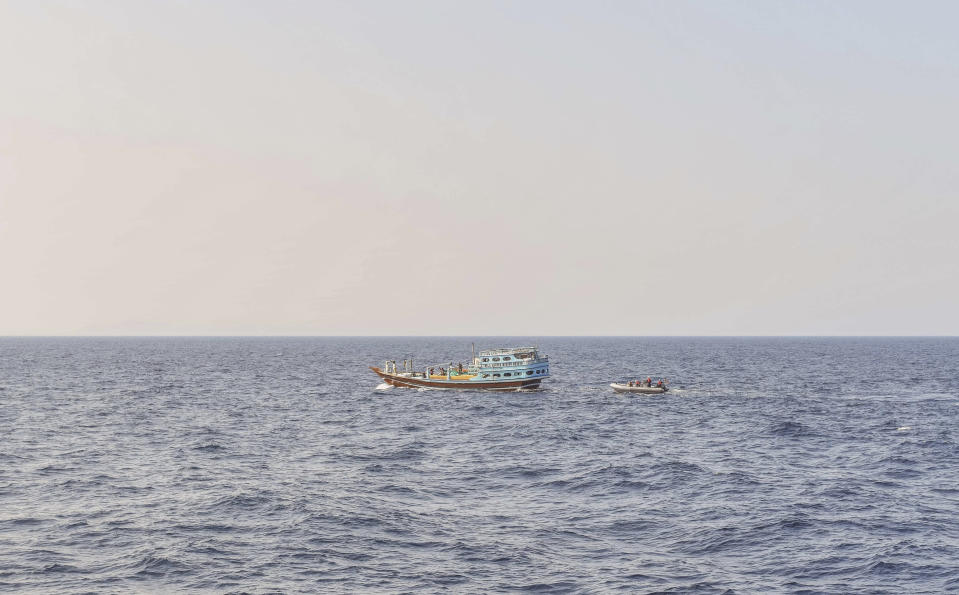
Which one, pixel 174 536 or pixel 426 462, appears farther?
pixel 426 462

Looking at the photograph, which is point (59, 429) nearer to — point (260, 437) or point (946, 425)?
point (260, 437)

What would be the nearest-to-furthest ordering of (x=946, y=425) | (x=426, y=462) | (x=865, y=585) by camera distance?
(x=865, y=585) < (x=426, y=462) < (x=946, y=425)

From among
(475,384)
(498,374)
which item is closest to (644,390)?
(498,374)

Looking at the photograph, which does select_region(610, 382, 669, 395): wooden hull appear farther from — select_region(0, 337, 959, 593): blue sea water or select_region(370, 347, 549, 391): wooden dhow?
select_region(0, 337, 959, 593): blue sea water

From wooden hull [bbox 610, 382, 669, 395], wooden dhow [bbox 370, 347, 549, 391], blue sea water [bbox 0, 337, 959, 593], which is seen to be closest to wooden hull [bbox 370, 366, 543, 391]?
wooden dhow [bbox 370, 347, 549, 391]

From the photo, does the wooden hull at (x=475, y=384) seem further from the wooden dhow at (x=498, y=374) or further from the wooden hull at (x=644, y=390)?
the wooden hull at (x=644, y=390)

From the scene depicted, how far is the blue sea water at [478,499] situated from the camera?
109 feet

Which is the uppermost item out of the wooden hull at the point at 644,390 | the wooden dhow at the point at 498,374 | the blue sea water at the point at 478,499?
the wooden dhow at the point at 498,374

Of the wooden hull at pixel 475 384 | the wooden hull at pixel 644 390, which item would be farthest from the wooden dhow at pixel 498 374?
the wooden hull at pixel 644 390

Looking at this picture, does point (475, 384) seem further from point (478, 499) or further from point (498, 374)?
point (478, 499)

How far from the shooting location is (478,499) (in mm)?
45500

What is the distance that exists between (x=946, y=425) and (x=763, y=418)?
16819 millimetres

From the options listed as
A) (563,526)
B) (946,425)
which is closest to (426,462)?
(563,526)

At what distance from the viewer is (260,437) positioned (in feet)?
226
